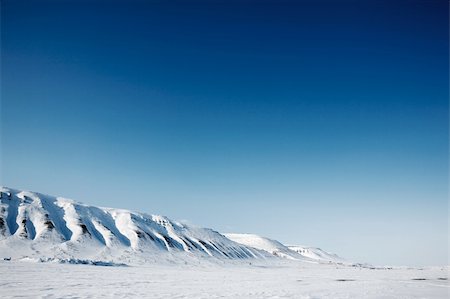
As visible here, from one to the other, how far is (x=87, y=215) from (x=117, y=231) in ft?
52.5

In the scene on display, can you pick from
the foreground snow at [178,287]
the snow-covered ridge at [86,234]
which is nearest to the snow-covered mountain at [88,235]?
the snow-covered ridge at [86,234]

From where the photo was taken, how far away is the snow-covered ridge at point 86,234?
95.1 m

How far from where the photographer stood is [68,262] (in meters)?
67.2

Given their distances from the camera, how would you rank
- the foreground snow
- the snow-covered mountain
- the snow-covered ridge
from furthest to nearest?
the snow-covered ridge
the snow-covered mountain
the foreground snow

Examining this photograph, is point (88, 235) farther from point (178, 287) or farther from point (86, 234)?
point (178, 287)

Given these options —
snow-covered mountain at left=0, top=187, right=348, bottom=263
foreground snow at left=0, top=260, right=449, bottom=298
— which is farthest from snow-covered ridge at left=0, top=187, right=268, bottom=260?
foreground snow at left=0, top=260, right=449, bottom=298

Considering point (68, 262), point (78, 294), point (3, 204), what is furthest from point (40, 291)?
point (3, 204)

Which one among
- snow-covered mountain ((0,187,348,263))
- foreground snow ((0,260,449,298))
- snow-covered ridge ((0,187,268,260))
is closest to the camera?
foreground snow ((0,260,449,298))

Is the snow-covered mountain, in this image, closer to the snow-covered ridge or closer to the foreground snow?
the snow-covered ridge

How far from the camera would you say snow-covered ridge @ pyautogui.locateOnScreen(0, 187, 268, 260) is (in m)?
95.1

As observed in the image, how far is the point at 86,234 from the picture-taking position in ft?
378

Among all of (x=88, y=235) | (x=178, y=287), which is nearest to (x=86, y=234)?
(x=88, y=235)

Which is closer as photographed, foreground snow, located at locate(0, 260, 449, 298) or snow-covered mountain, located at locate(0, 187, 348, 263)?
foreground snow, located at locate(0, 260, 449, 298)

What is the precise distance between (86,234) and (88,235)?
787 mm
